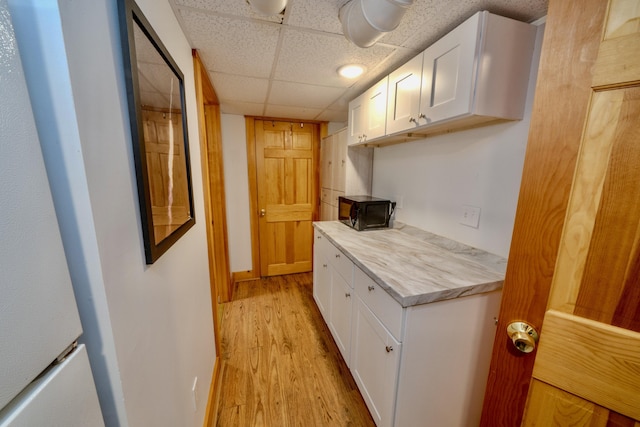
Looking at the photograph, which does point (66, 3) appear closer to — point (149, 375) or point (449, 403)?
point (149, 375)

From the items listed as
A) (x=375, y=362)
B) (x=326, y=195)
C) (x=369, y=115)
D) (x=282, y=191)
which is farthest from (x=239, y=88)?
(x=375, y=362)

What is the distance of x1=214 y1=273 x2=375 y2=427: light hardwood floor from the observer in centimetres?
142

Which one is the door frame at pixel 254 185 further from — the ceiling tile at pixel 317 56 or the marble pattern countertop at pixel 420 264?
the marble pattern countertop at pixel 420 264

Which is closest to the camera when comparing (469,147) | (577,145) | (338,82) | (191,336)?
(577,145)

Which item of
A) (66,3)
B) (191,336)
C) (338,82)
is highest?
(338,82)

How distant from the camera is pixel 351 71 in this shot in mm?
1614

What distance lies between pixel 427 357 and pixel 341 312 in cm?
74

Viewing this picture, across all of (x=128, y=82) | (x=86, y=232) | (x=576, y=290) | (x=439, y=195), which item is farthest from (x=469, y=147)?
(x=86, y=232)

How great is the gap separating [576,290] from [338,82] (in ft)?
5.83

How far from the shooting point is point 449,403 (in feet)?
3.82

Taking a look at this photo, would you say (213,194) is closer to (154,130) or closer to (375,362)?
(154,130)

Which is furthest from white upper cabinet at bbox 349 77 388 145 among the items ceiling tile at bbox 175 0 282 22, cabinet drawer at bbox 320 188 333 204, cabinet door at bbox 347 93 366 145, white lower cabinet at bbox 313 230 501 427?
white lower cabinet at bbox 313 230 501 427

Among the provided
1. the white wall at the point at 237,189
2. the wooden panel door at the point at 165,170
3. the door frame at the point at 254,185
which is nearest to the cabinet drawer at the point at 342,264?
the wooden panel door at the point at 165,170

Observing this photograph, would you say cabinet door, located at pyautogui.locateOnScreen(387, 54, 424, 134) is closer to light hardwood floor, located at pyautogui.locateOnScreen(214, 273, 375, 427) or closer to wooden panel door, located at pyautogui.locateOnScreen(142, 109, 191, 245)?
wooden panel door, located at pyautogui.locateOnScreen(142, 109, 191, 245)
